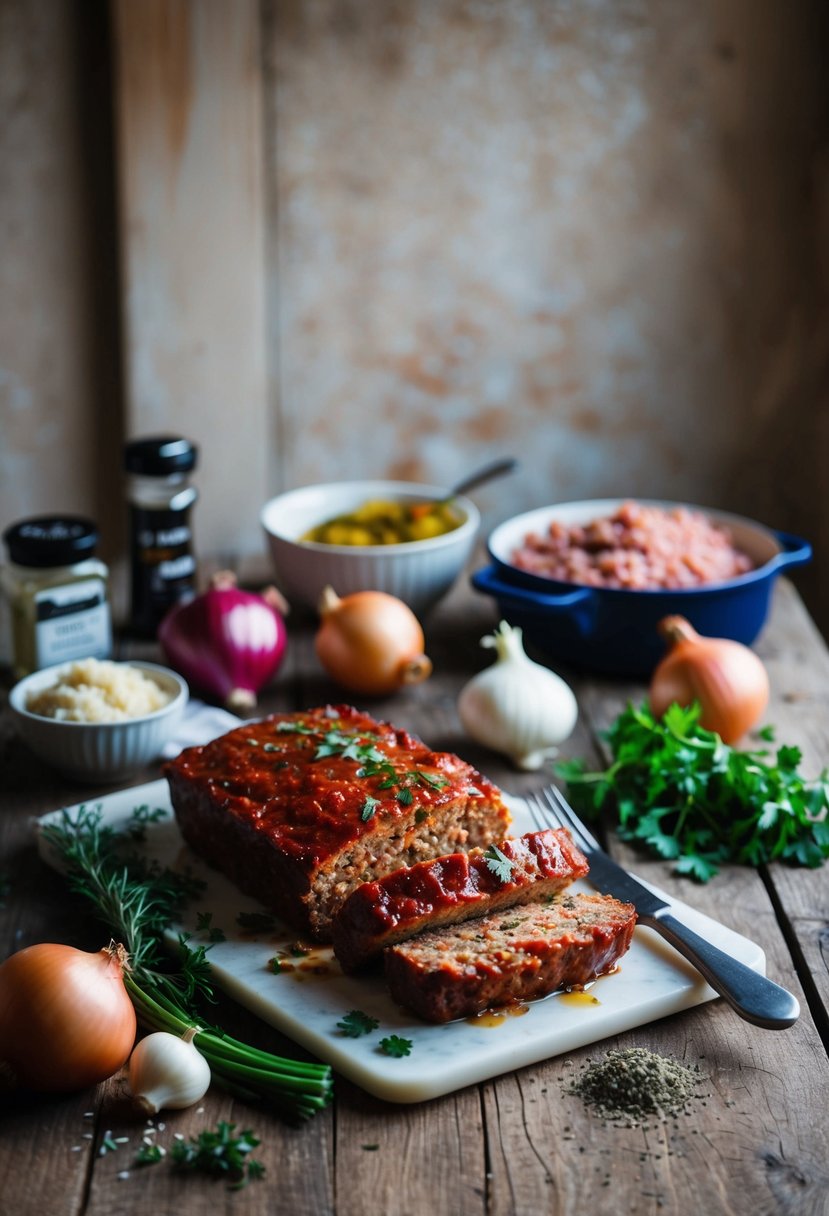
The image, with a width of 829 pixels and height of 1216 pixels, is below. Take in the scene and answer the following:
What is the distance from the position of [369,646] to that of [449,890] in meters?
1.07

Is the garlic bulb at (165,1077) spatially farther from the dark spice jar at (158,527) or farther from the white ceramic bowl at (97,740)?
the dark spice jar at (158,527)

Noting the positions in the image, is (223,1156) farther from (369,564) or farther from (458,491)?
(458,491)

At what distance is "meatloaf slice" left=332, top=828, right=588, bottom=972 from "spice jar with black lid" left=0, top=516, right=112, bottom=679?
126cm

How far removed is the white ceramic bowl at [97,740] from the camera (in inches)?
90.9

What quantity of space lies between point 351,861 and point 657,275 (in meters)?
2.66

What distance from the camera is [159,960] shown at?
5.84 feet

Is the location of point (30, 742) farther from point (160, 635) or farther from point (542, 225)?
point (542, 225)

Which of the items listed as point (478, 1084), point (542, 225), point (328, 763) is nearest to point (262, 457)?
point (542, 225)

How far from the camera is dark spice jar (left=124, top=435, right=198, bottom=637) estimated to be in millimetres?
3010

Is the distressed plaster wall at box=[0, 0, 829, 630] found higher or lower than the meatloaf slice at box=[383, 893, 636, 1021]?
higher

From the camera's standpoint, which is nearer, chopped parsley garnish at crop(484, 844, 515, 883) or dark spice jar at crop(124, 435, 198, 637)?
chopped parsley garnish at crop(484, 844, 515, 883)

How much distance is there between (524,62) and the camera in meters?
3.71

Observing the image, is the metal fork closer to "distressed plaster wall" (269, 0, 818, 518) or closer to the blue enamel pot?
the blue enamel pot

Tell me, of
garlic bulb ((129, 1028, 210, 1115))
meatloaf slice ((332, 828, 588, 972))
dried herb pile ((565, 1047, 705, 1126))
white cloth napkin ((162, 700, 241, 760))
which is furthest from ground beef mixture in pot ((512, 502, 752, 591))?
garlic bulb ((129, 1028, 210, 1115))
